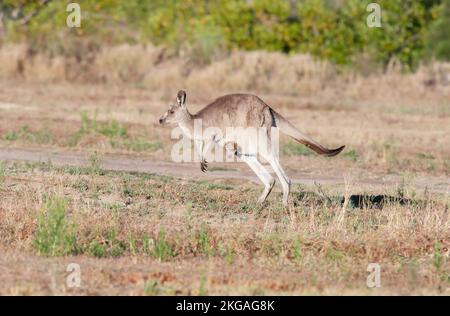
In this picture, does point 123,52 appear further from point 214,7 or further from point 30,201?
point 30,201

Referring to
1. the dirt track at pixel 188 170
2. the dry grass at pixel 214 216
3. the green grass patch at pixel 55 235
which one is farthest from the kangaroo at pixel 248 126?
the green grass patch at pixel 55 235

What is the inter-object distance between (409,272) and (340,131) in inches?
472

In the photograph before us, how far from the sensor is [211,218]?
1214 cm

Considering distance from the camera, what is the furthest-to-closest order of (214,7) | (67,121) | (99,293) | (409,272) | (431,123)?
1. (214,7)
2. (431,123)
3. (67,121)
4. (409,272)
5. (99,293)

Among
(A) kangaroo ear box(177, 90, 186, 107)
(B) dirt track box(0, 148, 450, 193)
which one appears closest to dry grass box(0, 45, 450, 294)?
(B) dirt track box(0, 148, 450, 193)

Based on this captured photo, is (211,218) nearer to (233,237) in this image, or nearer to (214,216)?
(214,216)

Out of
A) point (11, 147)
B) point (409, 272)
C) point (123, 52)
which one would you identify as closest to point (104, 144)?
point (11, 147)

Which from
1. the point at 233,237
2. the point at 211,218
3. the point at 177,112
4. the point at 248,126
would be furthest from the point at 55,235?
the point at 177,112

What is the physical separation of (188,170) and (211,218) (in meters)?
4.96

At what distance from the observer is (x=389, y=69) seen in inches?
1245

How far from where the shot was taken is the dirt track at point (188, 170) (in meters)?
16.3

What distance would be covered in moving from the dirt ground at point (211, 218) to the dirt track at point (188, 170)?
0.12ft

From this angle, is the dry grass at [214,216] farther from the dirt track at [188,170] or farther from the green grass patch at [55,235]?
the dirt track at [188,170]

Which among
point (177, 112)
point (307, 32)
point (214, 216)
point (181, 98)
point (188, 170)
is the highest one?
point (307, 32)
